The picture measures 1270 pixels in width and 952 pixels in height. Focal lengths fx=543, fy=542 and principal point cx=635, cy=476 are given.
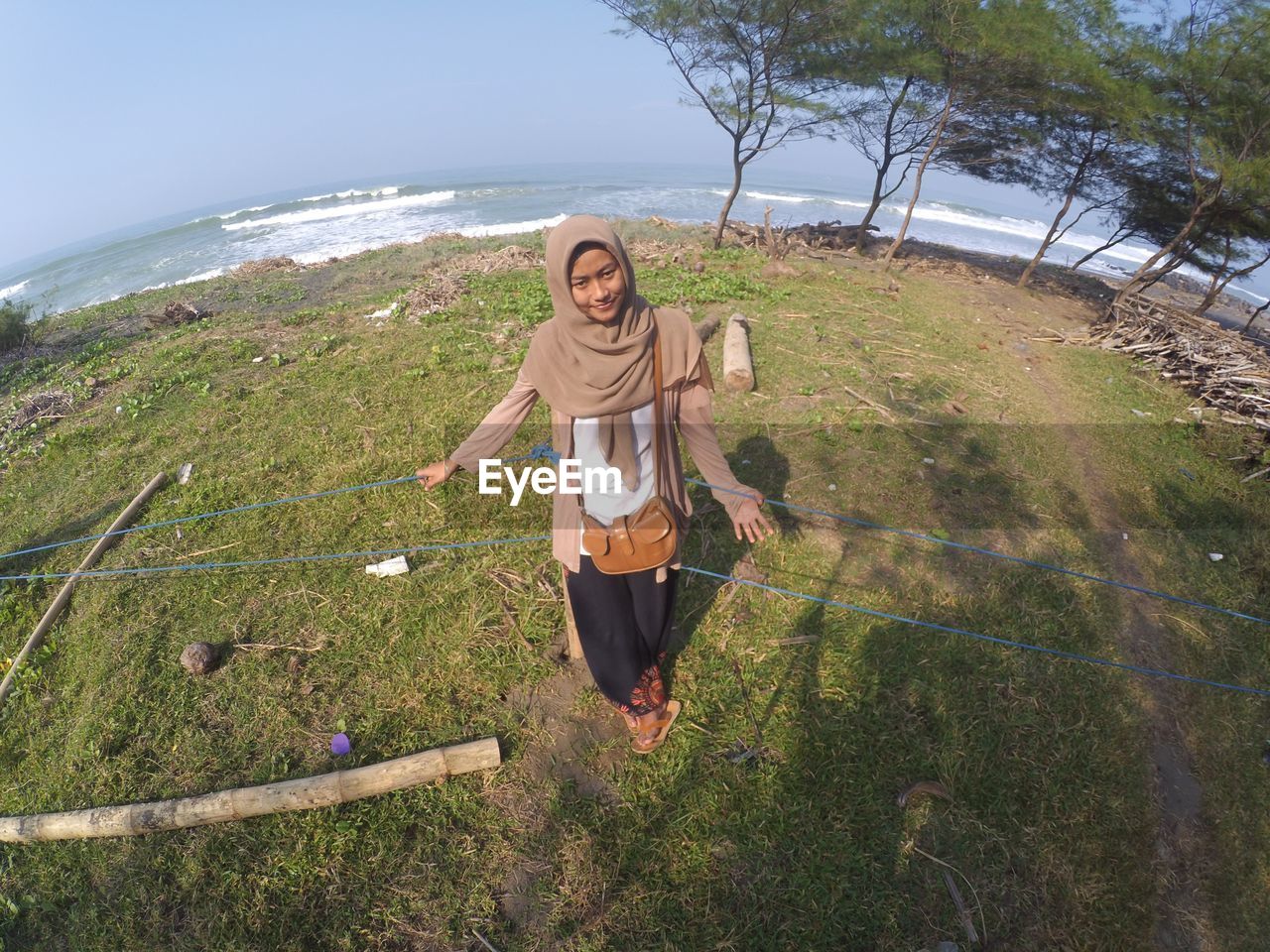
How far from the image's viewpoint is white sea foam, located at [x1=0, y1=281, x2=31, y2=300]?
29891 mm

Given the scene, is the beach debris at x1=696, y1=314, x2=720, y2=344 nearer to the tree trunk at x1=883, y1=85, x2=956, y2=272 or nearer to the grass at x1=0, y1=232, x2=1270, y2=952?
the grass at x1=0, y1=232, x2=1270, y2=952

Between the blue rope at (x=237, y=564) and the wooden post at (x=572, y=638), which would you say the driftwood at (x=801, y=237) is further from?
the wooden post at (x=572, y=638)

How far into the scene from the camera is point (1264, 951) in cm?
253

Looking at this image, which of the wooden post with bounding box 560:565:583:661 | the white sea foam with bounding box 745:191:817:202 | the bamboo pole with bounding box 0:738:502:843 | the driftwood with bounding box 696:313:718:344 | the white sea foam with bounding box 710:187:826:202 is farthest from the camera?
the white sea foam with bounding box 745:191:817:202

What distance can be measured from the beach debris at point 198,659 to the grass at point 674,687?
0.27 ft

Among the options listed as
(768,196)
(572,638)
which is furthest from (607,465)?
(768,196)

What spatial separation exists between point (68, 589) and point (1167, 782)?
7635mm

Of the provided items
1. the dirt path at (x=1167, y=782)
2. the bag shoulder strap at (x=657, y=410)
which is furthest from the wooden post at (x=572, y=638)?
the dirt path at (x=1167, y=782)

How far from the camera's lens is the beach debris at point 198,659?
11.8 ft

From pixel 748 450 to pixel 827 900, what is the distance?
4.05 metres

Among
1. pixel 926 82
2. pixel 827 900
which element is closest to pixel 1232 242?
pixel 926 82

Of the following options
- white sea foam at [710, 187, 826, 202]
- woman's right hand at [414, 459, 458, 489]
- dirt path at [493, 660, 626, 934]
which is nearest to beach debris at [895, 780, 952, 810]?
dirt path at [493, 660, 626, 934]

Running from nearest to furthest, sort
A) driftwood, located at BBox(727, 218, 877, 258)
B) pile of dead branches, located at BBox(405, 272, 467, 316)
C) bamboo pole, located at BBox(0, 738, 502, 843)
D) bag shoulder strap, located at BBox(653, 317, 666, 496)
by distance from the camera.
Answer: bag shoulder strap, located at BBox(653, 317, 666, 496), bamboo pole, located at BBox(0, 738, 502, 843), pile of dead branches, located at BBox(405, 272, 467, 316), driftwood, located at BBox(727, 218, 877, 258)

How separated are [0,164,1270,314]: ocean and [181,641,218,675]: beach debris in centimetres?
1885
